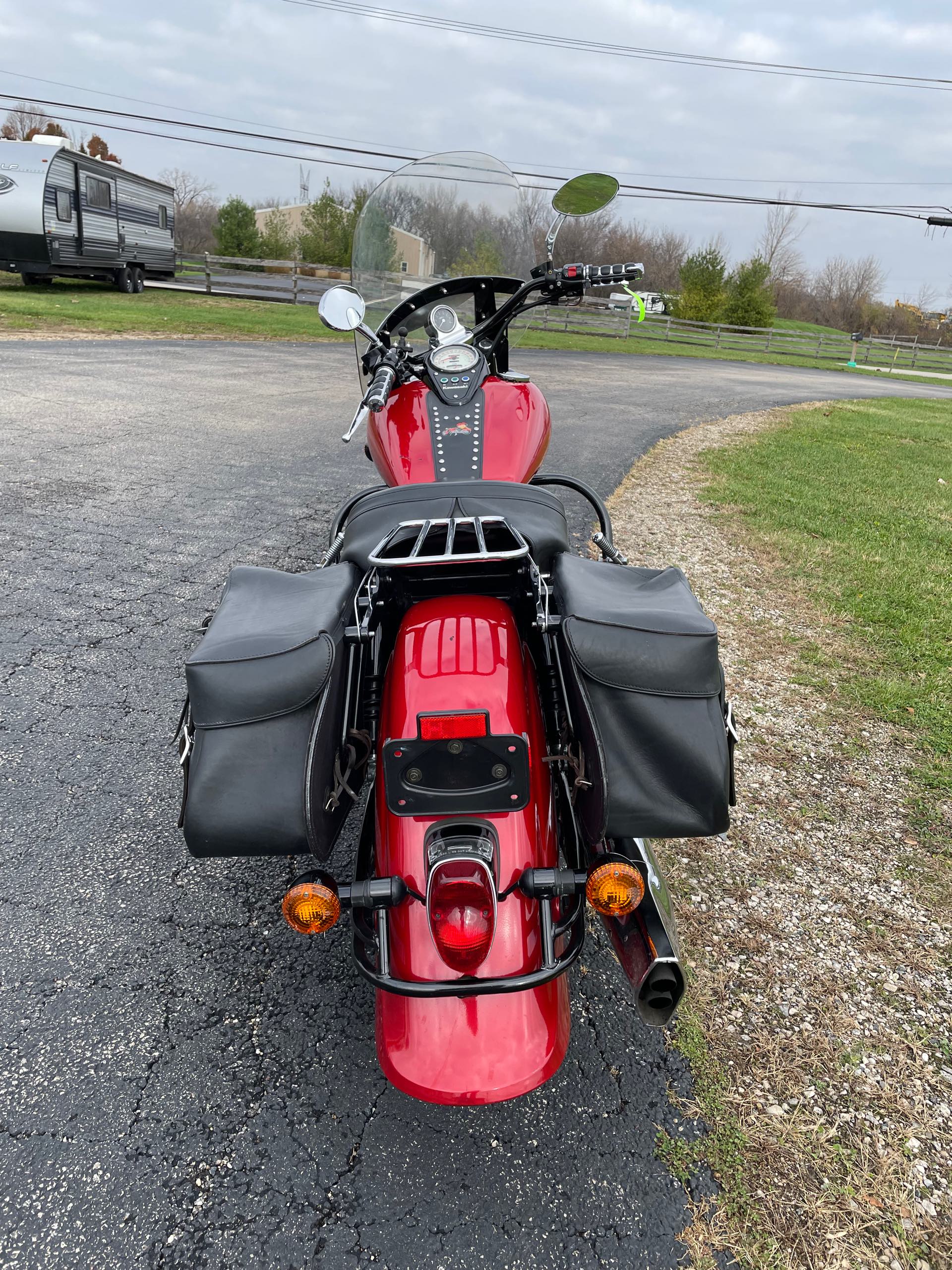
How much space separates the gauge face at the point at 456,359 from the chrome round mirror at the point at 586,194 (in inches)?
32.5

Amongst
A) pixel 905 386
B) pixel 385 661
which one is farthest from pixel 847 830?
pixel 905 386

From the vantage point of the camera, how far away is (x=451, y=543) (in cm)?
167

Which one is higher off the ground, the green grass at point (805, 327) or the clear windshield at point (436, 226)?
the green grass at point (805, 327)

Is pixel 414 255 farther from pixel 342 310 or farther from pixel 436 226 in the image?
pixel 342 310

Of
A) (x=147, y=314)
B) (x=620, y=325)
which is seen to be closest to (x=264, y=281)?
(x=147, y=314)

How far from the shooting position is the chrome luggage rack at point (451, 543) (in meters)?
1.61

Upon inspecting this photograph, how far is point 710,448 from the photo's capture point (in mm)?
8523

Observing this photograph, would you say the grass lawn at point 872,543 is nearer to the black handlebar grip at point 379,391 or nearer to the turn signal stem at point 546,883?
the turn signal stem at point 546,883

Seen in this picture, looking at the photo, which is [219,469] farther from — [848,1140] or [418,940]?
[848,1140]

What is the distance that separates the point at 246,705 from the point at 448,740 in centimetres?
37

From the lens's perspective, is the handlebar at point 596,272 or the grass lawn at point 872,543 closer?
the handlebar at point 596,272

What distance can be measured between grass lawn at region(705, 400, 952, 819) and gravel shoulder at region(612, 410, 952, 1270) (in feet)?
0.94

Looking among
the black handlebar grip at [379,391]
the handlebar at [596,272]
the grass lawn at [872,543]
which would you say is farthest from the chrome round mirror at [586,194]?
the grass lawn at [872,543]

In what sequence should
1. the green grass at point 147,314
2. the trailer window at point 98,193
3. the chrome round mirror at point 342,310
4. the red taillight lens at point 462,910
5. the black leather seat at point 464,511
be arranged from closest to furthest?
1. the red taillight lens at point 462,910
2. the black leather seat at point 464,511
3. the chrome round mirror at point 342,310
4. the green grass at point 147,314
5. the trailer window at point 98,193
